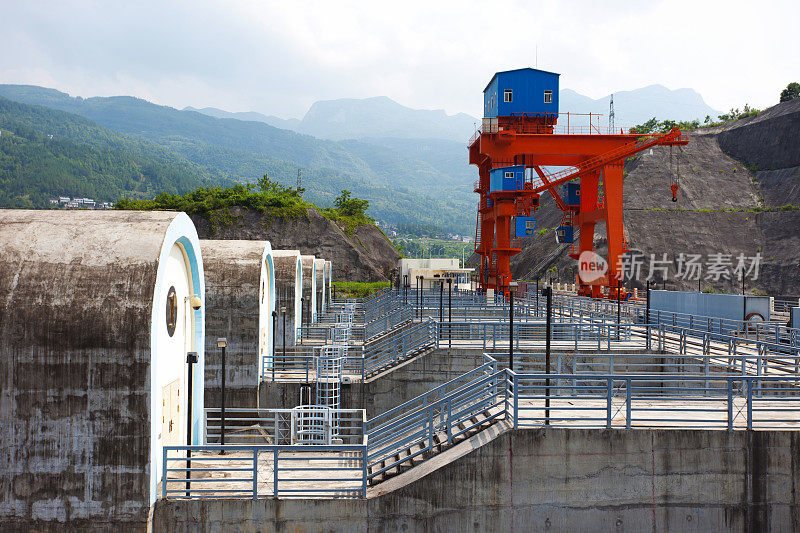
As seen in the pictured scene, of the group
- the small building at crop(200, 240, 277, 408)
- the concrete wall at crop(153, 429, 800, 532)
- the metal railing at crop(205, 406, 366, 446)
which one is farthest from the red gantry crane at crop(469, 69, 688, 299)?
the concrete wall at crop(153, 429, 800, 532)

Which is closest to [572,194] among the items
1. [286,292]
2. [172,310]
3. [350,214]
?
[286,292]

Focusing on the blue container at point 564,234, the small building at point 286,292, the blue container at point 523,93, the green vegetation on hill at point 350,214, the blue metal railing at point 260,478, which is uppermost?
the blue container at point 523,93

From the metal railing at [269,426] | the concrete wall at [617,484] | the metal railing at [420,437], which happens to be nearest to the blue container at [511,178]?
the metal railing at [269,426]

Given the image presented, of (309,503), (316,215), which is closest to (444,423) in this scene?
(309,503)

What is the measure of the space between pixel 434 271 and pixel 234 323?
1874 inches

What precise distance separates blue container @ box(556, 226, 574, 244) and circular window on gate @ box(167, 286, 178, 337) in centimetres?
3655

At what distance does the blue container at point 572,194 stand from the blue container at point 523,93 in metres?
5.18

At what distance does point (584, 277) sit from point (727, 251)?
43.9 meters

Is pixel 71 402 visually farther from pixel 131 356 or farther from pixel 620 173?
pixel 620 173

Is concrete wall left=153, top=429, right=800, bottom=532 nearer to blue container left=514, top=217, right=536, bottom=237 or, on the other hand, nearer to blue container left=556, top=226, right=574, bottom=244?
blue container left=514, top=217, right=536, bottom=237

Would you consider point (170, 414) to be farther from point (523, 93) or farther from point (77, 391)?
point (523, 93)

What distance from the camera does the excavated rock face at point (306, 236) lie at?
7725cm

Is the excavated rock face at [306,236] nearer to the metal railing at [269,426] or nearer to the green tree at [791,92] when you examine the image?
the metal railing at [269,426]

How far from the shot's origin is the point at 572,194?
4291 cm
